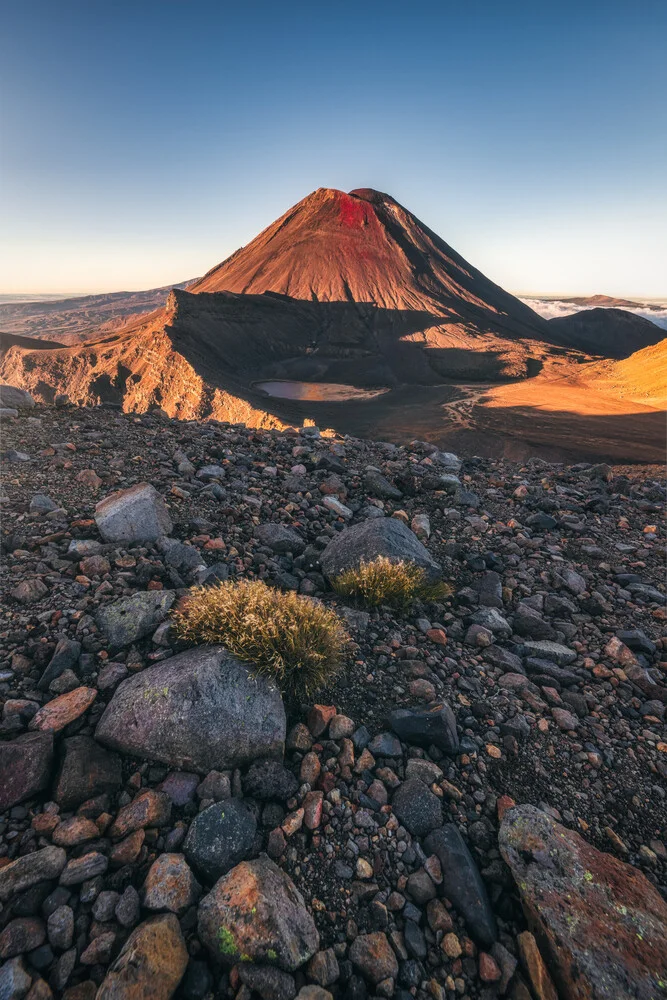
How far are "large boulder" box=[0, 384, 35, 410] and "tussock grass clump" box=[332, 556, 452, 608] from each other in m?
6.12

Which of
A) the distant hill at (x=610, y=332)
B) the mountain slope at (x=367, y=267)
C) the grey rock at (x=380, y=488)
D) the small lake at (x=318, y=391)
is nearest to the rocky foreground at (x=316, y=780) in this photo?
the grey rock at (x=380, y=488)

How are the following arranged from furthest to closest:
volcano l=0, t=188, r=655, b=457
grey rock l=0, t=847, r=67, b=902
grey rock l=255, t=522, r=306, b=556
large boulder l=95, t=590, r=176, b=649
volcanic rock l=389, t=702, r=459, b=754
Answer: volcano l=0, t=188, r=655, b=457 < grey rock l=255, t=522, r=306, b=556 < large boulder l=95, t=590, r=176, b=649 < volcanic rock l=389, t=702, r=459, b=754 < grey rock l=0, t=847, r=67, b=902

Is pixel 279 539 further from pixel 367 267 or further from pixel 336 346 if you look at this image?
pixel 367 267

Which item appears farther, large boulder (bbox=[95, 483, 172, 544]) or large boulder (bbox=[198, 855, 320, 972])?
large boulder (bbox=[95, 483, 172, 544])

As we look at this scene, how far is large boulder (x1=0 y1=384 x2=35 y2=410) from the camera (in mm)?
6961

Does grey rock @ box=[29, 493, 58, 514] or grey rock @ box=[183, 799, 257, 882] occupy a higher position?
grey rock @ box=[29, 493, 58, 514]

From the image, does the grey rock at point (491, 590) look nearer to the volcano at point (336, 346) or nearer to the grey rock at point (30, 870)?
the grey rock at point (30, 870)

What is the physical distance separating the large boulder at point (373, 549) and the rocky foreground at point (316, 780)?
0.04 metres

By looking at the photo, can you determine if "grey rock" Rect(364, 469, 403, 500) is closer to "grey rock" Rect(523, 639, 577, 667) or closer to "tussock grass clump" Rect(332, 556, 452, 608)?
"tussock grass clump" Rect(332, 556, 452, 608)

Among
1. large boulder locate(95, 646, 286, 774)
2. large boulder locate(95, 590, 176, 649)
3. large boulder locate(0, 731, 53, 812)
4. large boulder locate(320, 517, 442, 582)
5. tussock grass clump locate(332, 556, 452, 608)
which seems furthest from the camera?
large boulder locate(320, 517, 442, 582)

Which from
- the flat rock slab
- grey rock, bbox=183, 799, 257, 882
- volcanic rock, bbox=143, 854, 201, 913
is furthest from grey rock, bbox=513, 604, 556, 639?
volcanic rock, bbox=143, 854, 201, 913

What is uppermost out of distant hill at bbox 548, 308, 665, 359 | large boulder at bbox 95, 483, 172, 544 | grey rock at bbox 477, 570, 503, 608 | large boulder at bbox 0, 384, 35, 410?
distant hill at bbox 548, 308, 665, 359

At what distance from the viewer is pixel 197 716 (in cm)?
269

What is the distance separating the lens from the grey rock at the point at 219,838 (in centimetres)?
216
